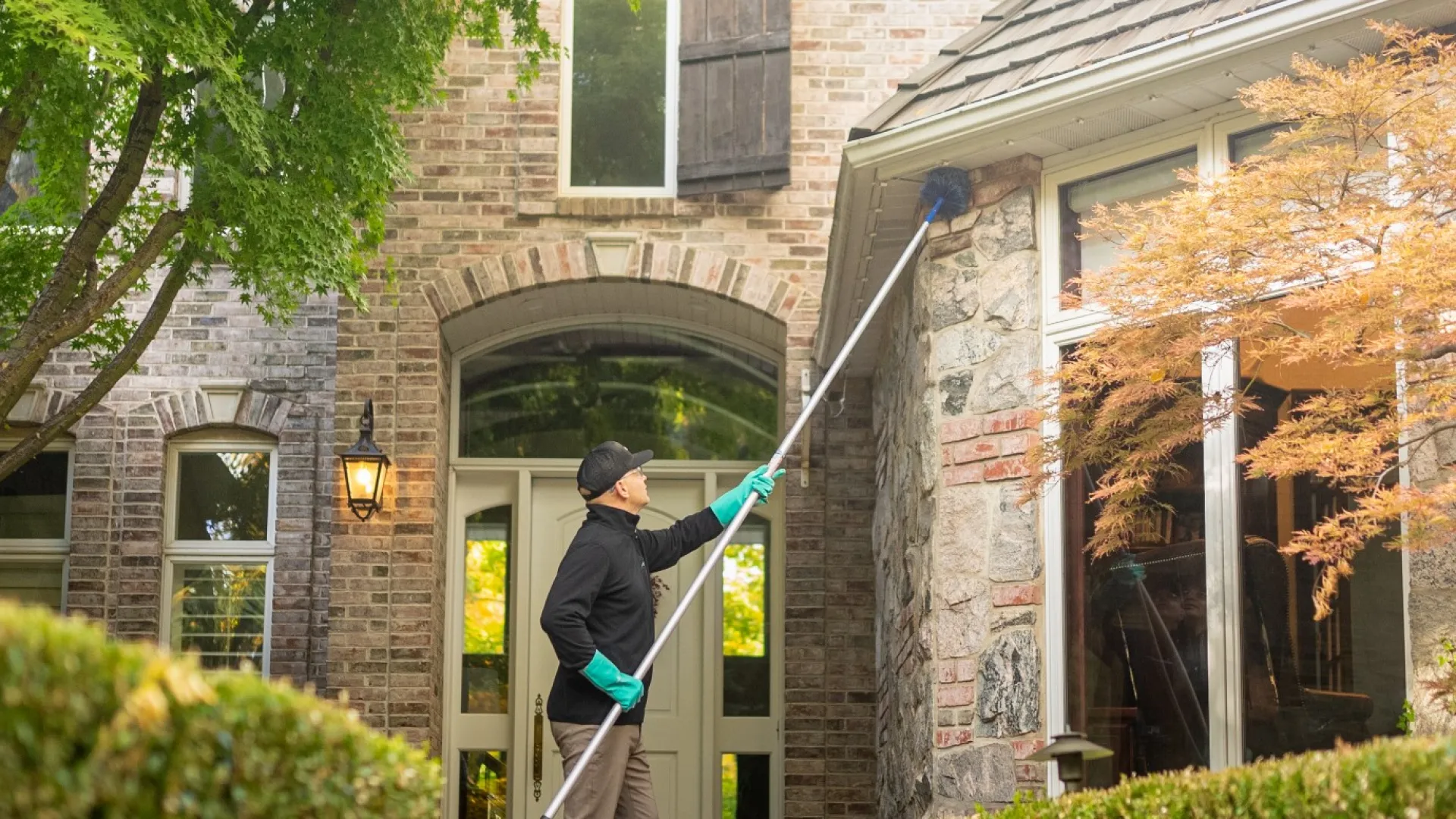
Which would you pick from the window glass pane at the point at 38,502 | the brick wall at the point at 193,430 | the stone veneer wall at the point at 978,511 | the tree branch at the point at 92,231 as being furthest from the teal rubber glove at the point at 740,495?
the window glass pane at the point at 38,502

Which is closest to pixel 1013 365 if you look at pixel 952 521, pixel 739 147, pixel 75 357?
pixel 952 521

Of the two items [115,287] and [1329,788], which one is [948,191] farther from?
[115,287]

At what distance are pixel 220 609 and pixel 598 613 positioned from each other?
5.20 m

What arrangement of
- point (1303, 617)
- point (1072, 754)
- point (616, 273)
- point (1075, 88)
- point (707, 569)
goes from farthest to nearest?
point (616, 273), point (707, 569), point (1075, 88), point (1303, 617), point (1072, 754)

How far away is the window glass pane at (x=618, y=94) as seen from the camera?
9977 millimetres

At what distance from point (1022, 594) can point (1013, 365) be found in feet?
2.66

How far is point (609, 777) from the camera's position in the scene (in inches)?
234

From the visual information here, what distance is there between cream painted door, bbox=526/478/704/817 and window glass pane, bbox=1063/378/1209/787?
183 inches

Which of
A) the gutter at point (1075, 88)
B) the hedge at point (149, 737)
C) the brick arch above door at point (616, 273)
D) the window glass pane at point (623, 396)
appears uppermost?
the brick arch above door at point (616, 273)

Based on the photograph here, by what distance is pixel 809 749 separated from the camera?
31.3 ft

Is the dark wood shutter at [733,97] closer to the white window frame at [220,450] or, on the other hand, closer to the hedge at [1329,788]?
the white window frame at [220,450]

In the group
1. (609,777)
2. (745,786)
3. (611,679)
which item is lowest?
(745,786)

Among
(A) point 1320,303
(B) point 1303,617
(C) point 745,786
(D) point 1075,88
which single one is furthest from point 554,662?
(A) point 1320,303

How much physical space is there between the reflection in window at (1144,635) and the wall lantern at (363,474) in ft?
14.8
